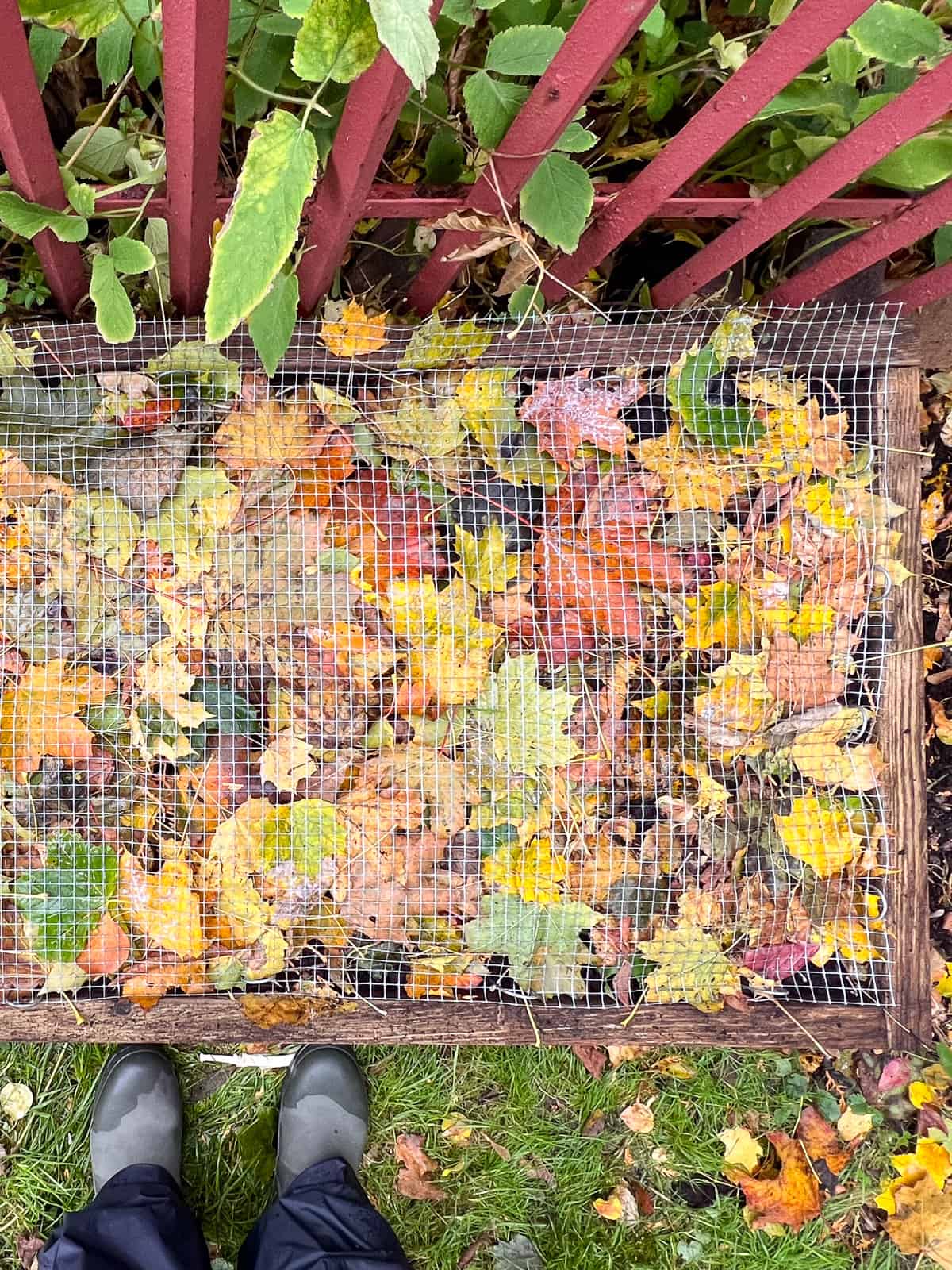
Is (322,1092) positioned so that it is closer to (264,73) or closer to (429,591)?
(429,591)

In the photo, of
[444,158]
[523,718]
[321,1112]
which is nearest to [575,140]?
[444,158]

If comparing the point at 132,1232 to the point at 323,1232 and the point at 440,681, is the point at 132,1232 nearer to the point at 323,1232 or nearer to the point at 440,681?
the point at 323,1232

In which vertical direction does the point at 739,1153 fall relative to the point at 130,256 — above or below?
below

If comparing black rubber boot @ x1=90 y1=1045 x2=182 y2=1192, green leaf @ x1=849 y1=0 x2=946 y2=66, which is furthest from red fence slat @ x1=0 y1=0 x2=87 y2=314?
black rubber boot @ x1=90 y1=1045 x2=182 y2=1192

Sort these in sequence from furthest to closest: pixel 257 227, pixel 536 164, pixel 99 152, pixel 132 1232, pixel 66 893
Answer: pixel 132 1232
pixel 66 893
pixel 99 152
pixel 536 164
pixel 257 227

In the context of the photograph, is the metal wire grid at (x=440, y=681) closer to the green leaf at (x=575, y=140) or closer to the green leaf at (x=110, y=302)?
the green leaf at (x=110, y=302)

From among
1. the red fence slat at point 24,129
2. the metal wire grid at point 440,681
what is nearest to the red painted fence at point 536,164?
the red fence slat at point 24,129
